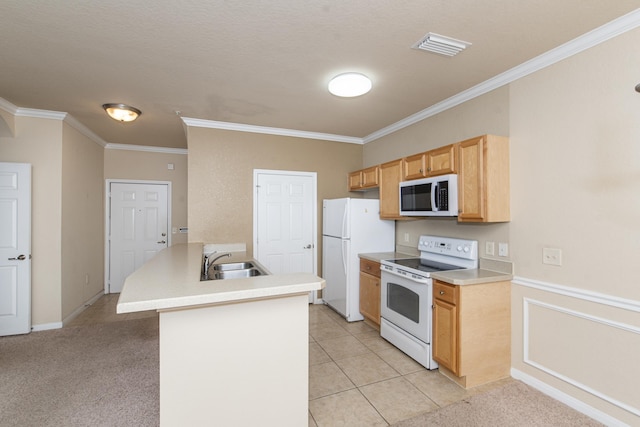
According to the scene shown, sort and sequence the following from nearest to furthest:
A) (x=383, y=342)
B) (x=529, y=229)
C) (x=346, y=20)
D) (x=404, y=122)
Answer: (x=346, y=20) → (x=529, y=229) → (x=383, y=342) → (x=404, y=122)

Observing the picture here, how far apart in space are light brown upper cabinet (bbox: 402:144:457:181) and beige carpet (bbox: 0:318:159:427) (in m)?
2.96

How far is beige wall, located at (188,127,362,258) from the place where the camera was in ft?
12.5

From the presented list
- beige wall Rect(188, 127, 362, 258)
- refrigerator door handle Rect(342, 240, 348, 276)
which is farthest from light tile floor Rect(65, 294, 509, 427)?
beige wall Rect(188, 127, 362, 258)

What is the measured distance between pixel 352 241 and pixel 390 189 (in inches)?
31.2

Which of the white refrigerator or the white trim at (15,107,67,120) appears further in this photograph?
the white refrigerator

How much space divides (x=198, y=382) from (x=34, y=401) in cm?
177

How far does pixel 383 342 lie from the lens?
3.16 m

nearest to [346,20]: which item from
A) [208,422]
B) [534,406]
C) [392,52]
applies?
[392,52]

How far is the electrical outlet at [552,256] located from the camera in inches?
85.7

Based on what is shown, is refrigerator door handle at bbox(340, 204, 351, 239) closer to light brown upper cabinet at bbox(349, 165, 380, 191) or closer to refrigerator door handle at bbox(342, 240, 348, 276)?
refrigerator door handle at bbox(342, 240, 348, 276)

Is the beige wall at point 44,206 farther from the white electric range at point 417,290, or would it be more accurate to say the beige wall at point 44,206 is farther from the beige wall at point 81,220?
the white electric range at point 417,290

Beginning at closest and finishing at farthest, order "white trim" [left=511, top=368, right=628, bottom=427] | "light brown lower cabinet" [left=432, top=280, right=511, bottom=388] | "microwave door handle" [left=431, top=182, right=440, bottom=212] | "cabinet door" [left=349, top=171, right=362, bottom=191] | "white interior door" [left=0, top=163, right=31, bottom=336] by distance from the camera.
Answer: "white trim" [left=511, top=368, right=628, bottom=427], "light brown lower cabinet" [left=432, top=280, right=511, bottom=388], "microwave door handle" [left=431, top=182, right=440, bottom=212], "white interior door" [left=0, top=163, right=31, bottom=336], "cabinet door" [left=349, top=171, right=362, bottom=191]

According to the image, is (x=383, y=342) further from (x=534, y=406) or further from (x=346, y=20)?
(x=346, y=20)

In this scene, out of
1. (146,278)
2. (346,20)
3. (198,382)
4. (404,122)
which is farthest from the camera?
(404,122)
